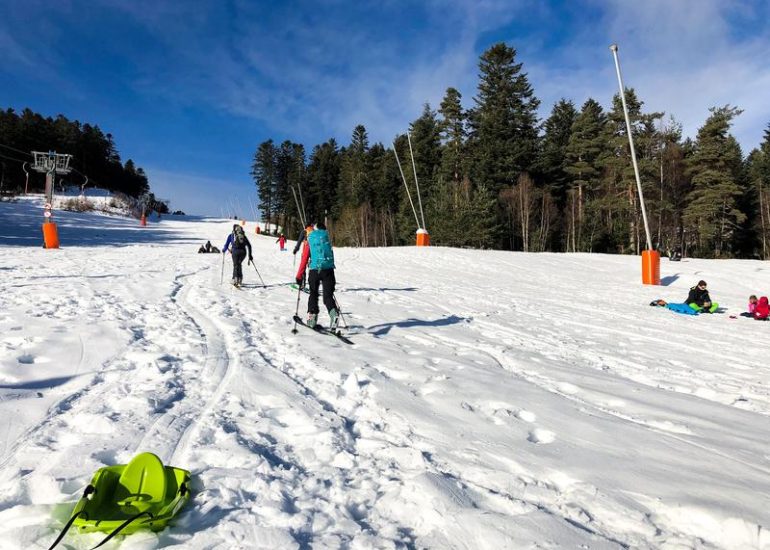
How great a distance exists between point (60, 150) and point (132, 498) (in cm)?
9568

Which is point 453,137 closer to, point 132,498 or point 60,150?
point 132,498

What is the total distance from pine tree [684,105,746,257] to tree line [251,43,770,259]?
0.35ft

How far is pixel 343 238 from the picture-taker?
196ft

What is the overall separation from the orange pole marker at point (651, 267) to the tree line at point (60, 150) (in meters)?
68.7

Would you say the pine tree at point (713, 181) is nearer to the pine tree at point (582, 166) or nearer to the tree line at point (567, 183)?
the tree line at point (567, 183)

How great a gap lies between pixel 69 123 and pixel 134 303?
93.8m

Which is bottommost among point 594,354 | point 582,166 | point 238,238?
point 594,354

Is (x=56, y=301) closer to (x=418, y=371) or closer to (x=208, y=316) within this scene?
(x=208, y=316)

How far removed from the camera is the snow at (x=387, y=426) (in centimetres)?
232

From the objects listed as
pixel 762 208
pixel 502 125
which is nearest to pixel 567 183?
pixel 502 125

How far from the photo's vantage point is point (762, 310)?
1112 cm

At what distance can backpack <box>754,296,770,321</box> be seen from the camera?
11.1 metres

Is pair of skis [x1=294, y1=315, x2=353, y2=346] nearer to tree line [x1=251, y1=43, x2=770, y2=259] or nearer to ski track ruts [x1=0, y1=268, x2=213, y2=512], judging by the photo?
ski track ruts [x1=0, y1=268, x2=213, y2=512]

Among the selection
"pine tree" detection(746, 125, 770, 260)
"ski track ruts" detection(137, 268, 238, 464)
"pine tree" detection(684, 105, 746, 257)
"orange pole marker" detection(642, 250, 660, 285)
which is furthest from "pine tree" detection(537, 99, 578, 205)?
"ski track ruts" detection(137, 268, 238, 464)
